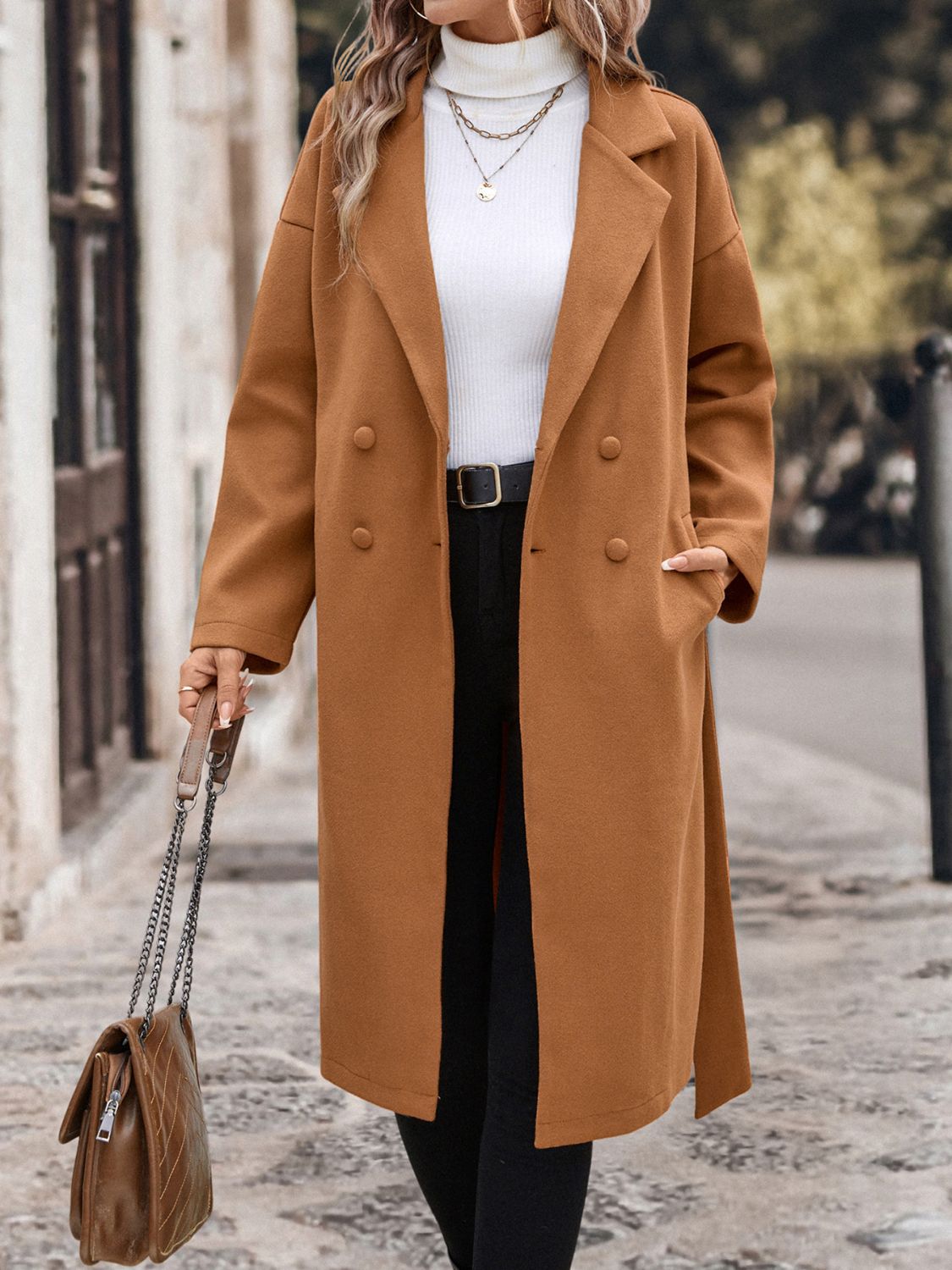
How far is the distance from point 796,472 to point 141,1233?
55.9 feet

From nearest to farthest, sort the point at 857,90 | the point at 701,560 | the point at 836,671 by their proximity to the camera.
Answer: the point at 701,560
the point at 836,671
the point at 857,90

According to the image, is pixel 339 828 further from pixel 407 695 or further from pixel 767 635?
pixel 767 635

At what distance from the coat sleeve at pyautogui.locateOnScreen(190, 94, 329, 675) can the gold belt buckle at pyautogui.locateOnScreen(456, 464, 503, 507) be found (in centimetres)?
23

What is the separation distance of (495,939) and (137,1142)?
49cm

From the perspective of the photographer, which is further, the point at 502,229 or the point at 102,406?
the point at 102,406

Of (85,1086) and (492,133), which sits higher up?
(492,133)

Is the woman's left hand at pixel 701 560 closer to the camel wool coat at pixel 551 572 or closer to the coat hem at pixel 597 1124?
the camel wool coat at pixel 551 572

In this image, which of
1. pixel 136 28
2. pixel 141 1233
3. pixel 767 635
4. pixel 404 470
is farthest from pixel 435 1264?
pixel 767 635

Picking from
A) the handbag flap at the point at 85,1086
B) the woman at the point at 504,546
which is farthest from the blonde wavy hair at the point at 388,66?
the handbag flap at the point at 85,1086

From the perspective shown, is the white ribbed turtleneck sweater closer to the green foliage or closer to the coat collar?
the coat collar

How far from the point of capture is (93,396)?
18.9 ft

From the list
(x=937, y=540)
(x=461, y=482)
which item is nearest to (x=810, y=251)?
(x=937, y=540)

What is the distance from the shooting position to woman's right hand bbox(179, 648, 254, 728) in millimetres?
2320

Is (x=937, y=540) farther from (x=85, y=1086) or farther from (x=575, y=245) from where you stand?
(x=85, y=1086)
